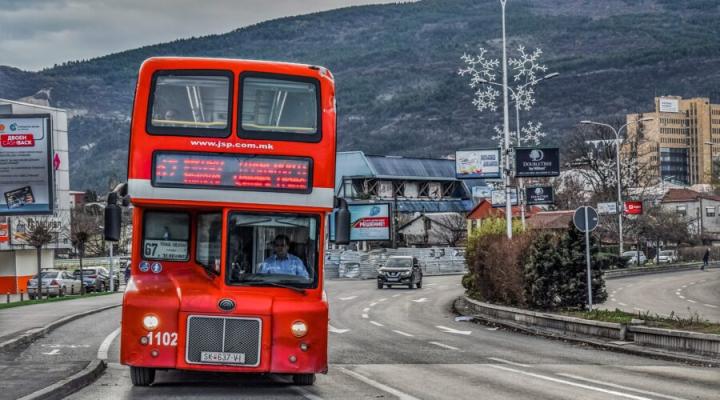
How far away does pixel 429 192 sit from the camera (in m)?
127

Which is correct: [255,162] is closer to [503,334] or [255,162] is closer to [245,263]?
[245,263]

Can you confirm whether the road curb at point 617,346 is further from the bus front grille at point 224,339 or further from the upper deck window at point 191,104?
the upper deck window at point 191,104

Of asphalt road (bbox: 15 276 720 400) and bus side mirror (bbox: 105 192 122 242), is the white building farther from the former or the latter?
bus side mirror (bbox: 105 192 122 242)

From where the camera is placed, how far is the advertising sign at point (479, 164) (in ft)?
127

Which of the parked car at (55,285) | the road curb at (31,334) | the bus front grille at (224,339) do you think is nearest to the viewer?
the bus front grille at (224,339)

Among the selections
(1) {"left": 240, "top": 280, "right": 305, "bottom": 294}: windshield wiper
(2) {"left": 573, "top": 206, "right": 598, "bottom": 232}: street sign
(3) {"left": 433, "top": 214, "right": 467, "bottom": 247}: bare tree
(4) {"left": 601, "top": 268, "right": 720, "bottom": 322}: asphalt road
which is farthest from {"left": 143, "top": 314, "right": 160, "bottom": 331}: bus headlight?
(3) {"left": 433, "top": 214, "right": 467, "bottom": 247}: bare tree

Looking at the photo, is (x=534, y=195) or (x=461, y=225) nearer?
(x=534, y=195)

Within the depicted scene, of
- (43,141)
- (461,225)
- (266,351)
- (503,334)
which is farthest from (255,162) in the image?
(461,225)

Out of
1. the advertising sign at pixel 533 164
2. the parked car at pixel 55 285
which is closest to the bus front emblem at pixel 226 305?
the advertising sign at pixel 533 164

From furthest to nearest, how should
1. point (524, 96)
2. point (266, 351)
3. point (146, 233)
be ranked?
point (524, 96), point (146, 233), point (266, 351)

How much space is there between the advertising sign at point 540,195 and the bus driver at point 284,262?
1290 inches

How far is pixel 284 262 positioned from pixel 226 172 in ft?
4.57

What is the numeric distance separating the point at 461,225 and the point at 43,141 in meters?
81.0

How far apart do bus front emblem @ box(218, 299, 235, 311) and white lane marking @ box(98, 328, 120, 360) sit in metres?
5.58
